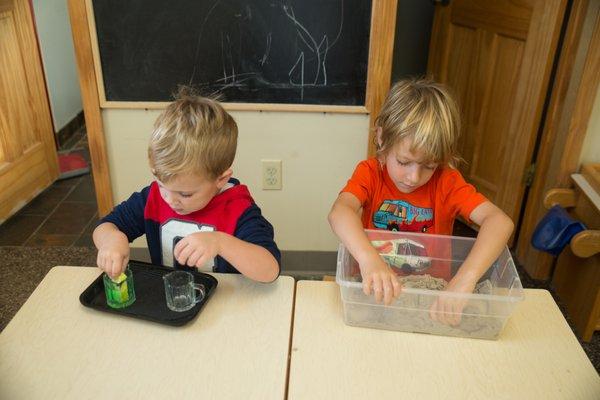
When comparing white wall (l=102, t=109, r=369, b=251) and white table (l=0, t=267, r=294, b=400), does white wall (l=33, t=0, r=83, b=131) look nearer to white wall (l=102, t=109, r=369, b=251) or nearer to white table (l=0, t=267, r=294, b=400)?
white wall (l=102, t=109, r=369, b=251)

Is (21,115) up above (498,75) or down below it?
below

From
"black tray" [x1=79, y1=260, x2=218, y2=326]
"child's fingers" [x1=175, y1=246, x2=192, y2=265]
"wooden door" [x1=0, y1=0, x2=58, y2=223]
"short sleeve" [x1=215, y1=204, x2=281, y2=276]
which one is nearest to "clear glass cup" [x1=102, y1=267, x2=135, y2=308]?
"black tray" [x1=79, y1=260, x2=218, y2=326]

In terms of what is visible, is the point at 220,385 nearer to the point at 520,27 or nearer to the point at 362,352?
the point at 362,352

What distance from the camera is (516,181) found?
2170mm

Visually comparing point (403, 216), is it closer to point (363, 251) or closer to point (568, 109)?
point (363, 251)

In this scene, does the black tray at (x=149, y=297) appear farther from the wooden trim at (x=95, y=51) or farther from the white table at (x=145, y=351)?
the wooden trim at (x=95, y=51)

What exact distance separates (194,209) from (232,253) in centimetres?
18

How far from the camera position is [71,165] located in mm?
3062

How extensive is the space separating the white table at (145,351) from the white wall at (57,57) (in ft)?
8.71

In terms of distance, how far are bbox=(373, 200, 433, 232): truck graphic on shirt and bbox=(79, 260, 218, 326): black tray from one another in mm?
472

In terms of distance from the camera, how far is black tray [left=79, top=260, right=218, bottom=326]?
0.90 metres

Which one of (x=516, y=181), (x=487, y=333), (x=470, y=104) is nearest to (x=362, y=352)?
(x=487, y=333)

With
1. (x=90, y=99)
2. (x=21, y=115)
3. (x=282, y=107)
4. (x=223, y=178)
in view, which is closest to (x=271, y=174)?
(x=282, y=107)

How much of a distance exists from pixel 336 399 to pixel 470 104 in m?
1.97
